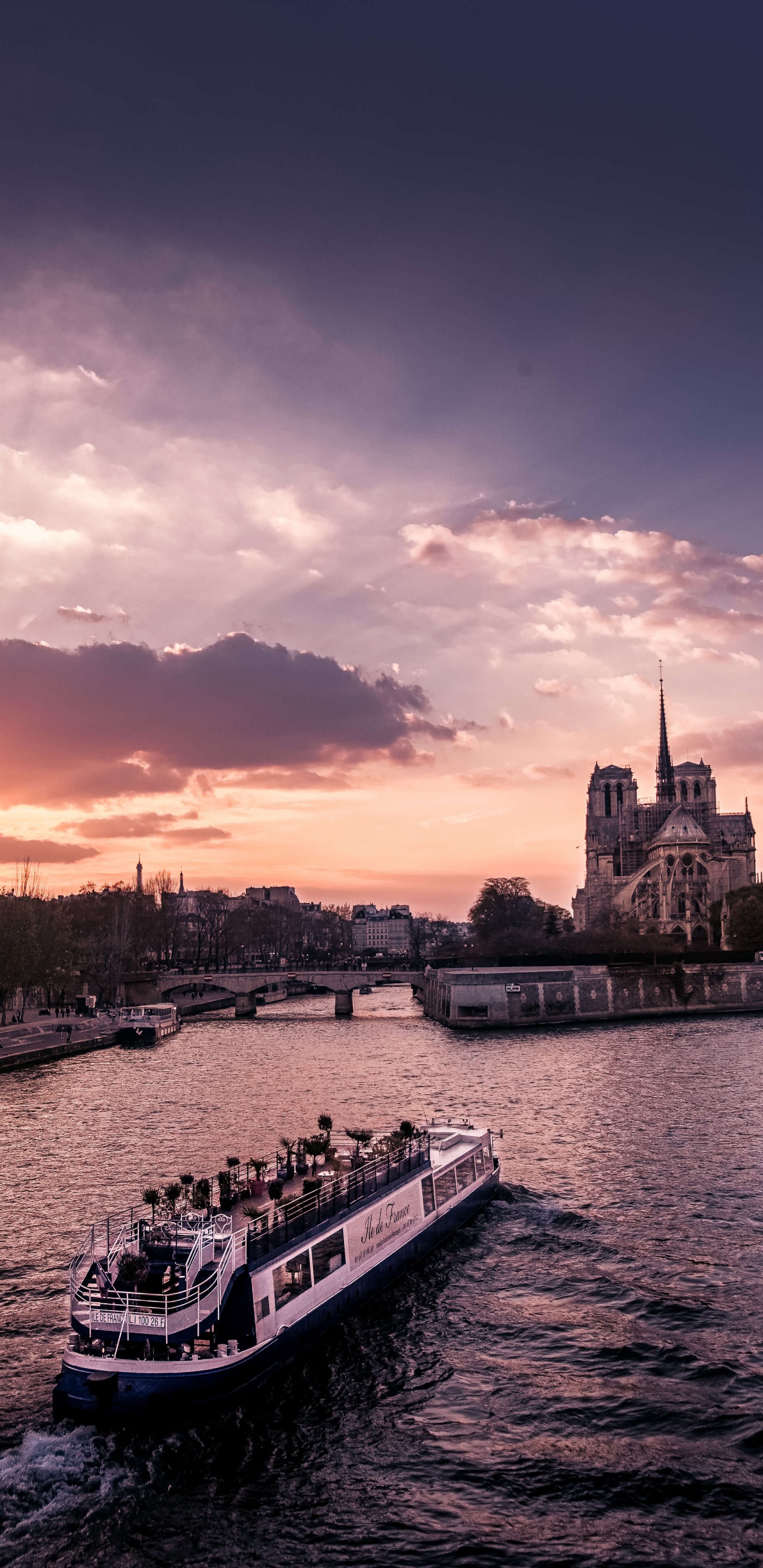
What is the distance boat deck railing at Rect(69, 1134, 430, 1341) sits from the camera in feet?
70.4

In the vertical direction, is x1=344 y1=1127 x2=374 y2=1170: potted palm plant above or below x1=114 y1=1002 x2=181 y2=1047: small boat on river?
above

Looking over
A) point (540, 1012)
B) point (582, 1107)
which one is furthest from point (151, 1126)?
point (540, 1012)

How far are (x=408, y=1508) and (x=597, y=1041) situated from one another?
2806 inches

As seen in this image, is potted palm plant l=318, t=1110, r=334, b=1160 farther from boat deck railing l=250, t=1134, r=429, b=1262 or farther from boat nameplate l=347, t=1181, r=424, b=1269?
boat nameplate l=347, t=1181, r=424, b=1269

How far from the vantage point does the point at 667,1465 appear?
20109mm

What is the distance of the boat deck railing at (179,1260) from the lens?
21453mm

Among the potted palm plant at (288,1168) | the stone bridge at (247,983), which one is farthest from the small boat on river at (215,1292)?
the stone bridge at (247,983)

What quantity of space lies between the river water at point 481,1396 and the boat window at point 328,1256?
1.48 metres

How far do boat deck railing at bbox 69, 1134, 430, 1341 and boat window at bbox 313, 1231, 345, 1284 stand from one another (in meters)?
0.47

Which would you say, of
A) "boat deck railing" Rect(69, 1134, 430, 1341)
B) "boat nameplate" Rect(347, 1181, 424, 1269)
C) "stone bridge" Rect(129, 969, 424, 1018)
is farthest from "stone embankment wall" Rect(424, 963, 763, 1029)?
"boat deck railing" Rect(69, 1134, 430, 1341)

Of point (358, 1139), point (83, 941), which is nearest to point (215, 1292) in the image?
point (358, 1139)

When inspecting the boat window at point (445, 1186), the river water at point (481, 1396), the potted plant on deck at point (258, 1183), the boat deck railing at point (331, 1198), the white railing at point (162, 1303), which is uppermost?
the potted plant on deck at point (258, 1183)

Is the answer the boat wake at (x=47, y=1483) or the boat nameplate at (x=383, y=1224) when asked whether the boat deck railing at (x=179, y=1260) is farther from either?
the boat wake at (x=47, y=1483)

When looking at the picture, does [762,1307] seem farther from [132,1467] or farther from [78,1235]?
[78,1235]
